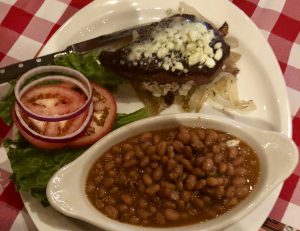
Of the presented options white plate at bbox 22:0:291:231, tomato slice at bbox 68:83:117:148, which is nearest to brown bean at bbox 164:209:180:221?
tomato slice at bbox 68:83:117:148

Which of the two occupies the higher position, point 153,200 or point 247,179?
point 247,179

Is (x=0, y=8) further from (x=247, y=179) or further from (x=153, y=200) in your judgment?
(x=247, y=179)

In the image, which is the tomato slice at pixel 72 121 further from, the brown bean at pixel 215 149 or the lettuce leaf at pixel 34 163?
the brown bean at pixel 215 149

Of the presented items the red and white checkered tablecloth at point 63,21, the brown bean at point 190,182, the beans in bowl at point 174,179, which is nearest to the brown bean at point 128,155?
the beans in bowl at point 174,179

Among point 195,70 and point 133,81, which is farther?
point 133,81

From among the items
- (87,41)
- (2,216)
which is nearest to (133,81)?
(87,41)

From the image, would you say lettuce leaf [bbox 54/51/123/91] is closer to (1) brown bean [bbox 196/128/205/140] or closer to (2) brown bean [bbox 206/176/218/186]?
(1) brown bean [bbox 196/128/205/140]
